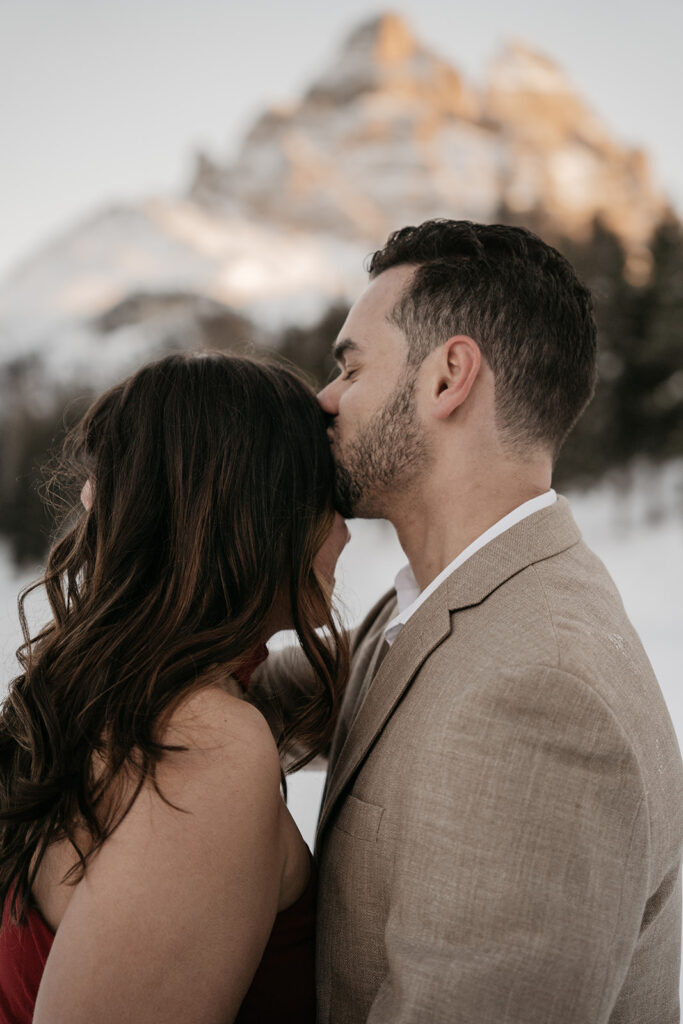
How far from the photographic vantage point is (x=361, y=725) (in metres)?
1.65

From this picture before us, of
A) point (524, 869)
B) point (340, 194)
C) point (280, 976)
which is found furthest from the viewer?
point (340, 194)

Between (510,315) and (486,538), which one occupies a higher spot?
(510,315)

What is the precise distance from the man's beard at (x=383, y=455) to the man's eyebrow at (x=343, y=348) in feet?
0.61

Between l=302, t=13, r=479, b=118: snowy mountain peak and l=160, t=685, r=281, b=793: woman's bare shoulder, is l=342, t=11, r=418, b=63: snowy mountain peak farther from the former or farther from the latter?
l=160, t=685, r=281, b=793: woman's bare shoulder

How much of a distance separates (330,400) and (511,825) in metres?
1.09

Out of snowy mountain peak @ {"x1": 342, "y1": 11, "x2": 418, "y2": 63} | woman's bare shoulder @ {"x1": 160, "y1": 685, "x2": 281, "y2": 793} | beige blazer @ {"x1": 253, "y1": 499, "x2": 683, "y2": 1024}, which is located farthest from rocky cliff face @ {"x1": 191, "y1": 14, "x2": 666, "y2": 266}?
woman's bare shoulder @ {"x1": 160, "y1": 685, "x2": 281, "y2": 793}

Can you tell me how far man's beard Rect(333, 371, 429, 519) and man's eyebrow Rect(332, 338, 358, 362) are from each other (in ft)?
0.61

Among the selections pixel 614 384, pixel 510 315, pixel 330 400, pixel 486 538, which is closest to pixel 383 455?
pixel 330 400

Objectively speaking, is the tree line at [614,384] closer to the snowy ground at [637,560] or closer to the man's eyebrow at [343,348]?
the snowy ground at [637,560]

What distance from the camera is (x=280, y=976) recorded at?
1627mm

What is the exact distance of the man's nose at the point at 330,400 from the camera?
6.47ft

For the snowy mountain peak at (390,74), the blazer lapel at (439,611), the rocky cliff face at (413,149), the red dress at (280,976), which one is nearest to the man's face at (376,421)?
the blazer lapel at (439,611)

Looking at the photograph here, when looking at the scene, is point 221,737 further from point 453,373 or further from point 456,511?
point 453,373

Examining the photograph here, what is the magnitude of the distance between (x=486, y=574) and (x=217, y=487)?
55 cm
